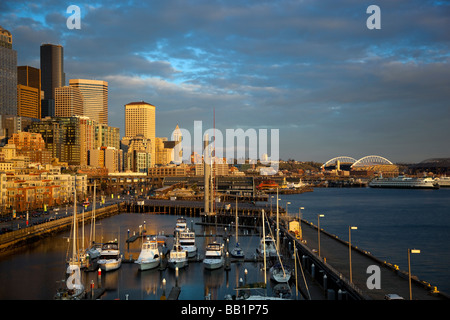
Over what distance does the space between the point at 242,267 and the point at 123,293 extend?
8514 millimetres

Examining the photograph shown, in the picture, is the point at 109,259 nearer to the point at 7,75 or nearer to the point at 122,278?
the point at 122,278

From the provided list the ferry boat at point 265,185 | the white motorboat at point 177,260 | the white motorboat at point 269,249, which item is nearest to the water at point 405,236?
the white motorboat at point 269,249

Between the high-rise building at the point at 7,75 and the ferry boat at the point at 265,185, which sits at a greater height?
the high-rise building at the point at 7,75

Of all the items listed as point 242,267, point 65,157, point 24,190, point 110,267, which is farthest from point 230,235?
point 65,157

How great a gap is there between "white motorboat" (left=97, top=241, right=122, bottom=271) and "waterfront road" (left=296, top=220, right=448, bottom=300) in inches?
478

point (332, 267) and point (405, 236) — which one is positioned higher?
point (332, 267)

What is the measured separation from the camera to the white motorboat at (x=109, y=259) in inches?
1014

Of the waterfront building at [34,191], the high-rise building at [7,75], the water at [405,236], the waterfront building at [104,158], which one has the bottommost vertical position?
the water at [405,236]

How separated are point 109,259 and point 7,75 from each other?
163 meters

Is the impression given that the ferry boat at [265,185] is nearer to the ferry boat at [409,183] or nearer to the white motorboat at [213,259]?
the ferry boat at [409,183]

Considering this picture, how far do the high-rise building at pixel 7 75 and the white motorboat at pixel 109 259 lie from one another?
520ft

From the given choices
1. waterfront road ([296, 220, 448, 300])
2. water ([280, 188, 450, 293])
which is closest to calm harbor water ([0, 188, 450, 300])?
water ([280, 188, 450, 293])

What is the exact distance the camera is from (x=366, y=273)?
19.9 m

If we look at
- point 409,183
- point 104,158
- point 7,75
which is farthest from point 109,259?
point 7,75
